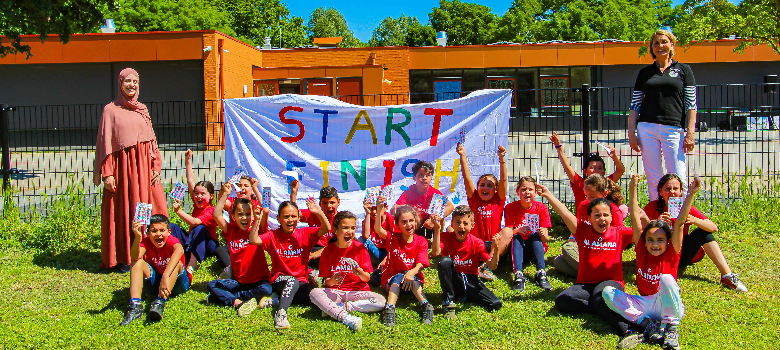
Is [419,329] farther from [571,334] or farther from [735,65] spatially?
[735,65]

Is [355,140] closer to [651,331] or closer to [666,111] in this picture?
[666,111]

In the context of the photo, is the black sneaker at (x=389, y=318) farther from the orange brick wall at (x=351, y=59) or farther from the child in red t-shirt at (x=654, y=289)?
the orange brick wall at (x=351, y=59)

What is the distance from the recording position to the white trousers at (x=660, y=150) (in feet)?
21.1

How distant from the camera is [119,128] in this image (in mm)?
6566

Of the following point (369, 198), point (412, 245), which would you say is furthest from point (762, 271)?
point (369, 198)

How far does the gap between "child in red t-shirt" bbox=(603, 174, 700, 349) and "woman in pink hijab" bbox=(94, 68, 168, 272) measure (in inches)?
182

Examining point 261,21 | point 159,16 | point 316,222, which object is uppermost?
point 261,21

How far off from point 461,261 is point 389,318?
0.89 m

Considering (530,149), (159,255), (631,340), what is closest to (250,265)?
(159,255)

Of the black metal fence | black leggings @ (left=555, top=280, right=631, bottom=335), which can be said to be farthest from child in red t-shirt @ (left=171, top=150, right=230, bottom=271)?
black leggings @ (left=555, top=280, right=631, bottom=335)

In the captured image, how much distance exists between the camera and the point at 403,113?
767 centimetres

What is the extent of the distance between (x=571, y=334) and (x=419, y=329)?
115cm

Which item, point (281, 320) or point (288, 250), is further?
point (288, 250)

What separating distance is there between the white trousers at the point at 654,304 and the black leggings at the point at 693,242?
138cm
